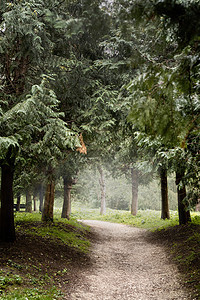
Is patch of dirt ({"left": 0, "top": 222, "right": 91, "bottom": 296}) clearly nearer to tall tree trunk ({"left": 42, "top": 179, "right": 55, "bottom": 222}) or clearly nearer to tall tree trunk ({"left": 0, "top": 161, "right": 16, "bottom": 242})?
tall tree trunk ({"left": 0, "top": 161, "right": 16, "bottom": 242})

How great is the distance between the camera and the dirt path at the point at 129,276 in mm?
5328

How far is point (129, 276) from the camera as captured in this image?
6711mm

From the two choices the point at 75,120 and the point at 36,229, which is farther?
the point at 36,229

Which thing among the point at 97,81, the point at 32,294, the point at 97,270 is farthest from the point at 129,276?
the point at 97,81

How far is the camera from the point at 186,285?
216 inches

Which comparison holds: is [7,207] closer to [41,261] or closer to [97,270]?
[41,261]

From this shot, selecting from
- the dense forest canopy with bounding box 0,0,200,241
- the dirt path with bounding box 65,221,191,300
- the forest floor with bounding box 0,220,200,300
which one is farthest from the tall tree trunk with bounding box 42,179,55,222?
the dirt path with bounding box 65,221,191,300

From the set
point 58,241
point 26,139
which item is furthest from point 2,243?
point 26,139

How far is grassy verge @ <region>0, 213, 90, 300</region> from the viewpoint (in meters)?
4.34

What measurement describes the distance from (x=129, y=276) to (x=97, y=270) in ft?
3.29

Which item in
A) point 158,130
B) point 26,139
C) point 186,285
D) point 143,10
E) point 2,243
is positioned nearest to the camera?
point 143,10

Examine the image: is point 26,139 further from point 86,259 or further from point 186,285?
point 186,285

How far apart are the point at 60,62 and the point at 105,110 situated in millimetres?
2062

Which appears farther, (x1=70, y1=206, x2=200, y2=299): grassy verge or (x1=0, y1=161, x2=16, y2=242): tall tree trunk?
(x1=0, y1=161, x2=16, y2=242): tall tree trunk
